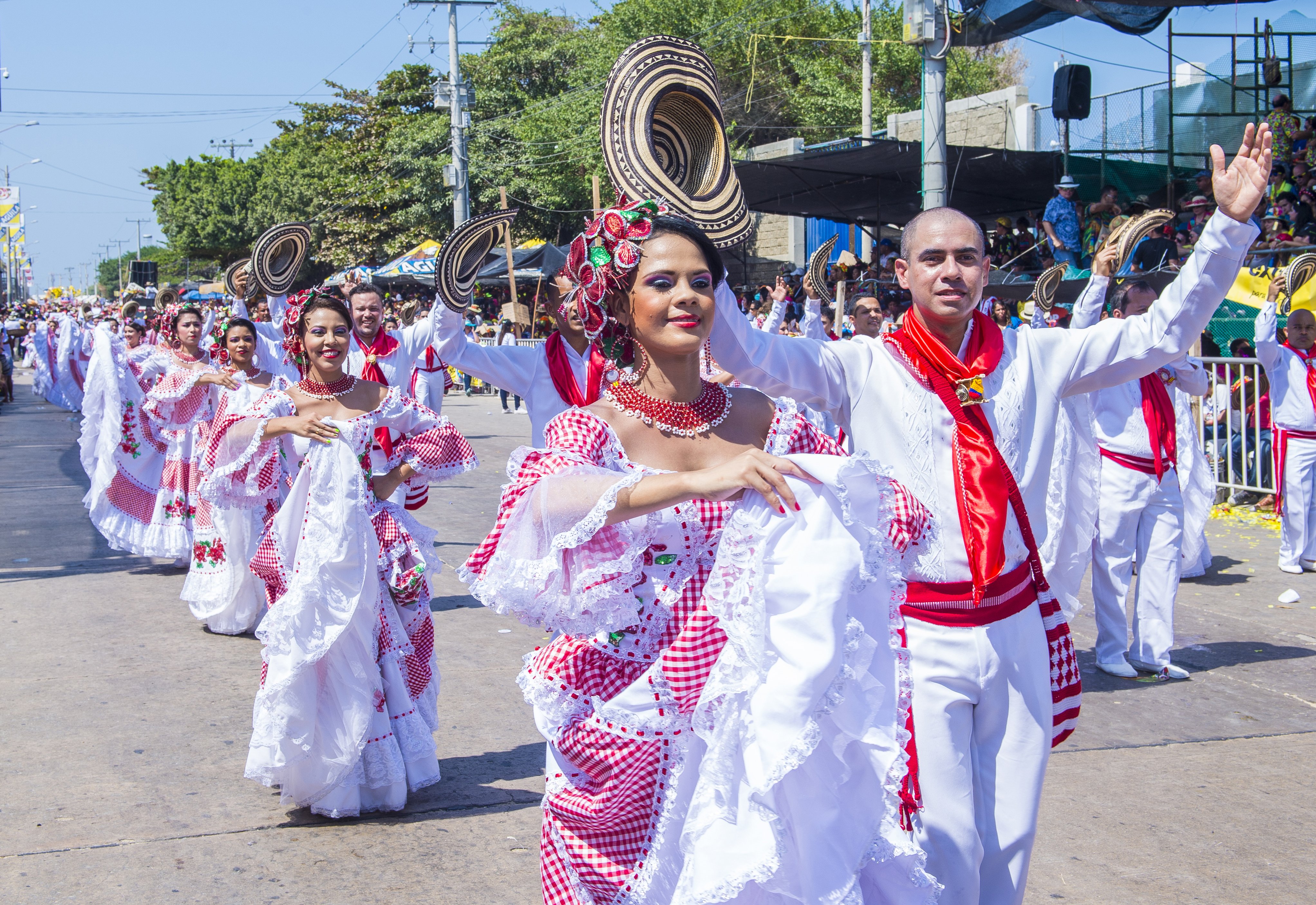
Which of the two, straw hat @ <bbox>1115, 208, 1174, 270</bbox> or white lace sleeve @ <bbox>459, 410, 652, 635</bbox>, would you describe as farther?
straw hat @ <bbox>1115, 208, 1174, 270</bbox>

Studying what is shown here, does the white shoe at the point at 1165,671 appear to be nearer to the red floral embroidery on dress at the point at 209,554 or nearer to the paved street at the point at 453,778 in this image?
the paved street at the point at 453,778

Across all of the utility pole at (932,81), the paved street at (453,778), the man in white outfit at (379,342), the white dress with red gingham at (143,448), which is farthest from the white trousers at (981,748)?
the utility pole at (932,81)

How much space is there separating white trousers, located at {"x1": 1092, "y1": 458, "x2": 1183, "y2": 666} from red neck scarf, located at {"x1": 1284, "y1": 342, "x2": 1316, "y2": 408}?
2951 millimetres

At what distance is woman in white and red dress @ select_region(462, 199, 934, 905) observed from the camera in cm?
246

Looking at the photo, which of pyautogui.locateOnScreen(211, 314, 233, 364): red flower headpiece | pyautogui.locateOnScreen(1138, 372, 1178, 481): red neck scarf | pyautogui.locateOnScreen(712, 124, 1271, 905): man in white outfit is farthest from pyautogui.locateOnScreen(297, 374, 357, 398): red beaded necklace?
pyautogui.locateOnScreen(1138, 372, 1178, 481): red neck scarf

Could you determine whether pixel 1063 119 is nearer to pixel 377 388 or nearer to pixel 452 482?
pixel 452 482

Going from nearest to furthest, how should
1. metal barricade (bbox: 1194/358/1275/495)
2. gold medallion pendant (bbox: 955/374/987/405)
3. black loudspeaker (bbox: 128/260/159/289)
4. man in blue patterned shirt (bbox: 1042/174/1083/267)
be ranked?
gold medallion pendant (bbox: 955/374/987/405)
metal barricade (bbox: 1194/358/1275/495)
man in blue patterned shirt (bbox: 1042/174/1083/267)
black loudspeaker (bbox: 128/260/159/289)

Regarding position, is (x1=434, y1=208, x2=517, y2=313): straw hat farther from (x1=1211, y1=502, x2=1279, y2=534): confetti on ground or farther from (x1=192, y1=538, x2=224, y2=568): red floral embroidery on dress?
(x1=1211, y1=502, x2=1279, y2=534): confetti on ground

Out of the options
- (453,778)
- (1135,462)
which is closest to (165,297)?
(453,778)

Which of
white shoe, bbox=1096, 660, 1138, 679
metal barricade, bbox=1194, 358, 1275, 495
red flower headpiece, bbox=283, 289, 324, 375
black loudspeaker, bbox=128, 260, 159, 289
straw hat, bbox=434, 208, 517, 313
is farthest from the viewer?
black loudspeaker, bbox=128, 260, 159, 289

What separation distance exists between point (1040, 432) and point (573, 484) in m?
1.45

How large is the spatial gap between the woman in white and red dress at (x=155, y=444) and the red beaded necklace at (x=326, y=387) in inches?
130

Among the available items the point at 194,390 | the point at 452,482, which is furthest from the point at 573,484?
→ the point at 452,482

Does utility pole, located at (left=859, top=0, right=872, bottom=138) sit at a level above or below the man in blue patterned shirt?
above
